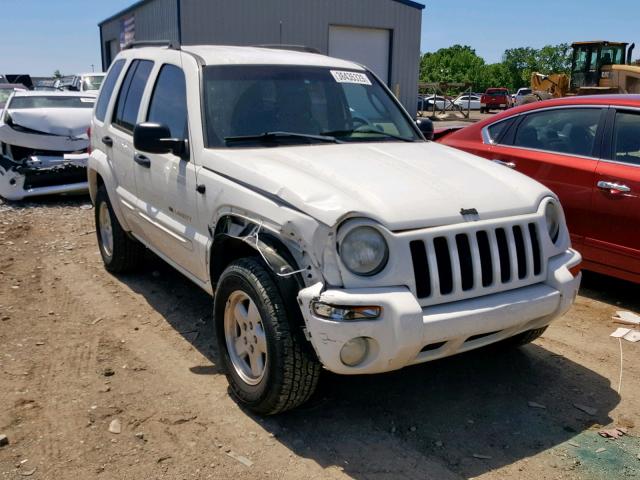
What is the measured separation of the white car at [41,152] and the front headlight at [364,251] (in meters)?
7.53

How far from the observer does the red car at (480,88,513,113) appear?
50375 mm

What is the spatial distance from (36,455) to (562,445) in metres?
2.62

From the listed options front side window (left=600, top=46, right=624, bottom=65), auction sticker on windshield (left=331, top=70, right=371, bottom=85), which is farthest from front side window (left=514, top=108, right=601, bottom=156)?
front side window (left=600, top=46, right=624, bottom=65)

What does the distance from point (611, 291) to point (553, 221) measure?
245 centimetres

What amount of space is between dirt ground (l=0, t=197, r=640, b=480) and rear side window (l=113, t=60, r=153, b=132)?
1507 millimetres

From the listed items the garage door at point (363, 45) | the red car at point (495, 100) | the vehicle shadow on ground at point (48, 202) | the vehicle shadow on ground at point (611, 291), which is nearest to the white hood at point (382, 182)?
the vehicle shadow on ground at point (611, 291)

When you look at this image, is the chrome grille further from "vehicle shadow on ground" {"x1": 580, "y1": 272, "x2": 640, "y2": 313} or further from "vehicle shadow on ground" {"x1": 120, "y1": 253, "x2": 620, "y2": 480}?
"vehicle shadow on ground" {"x1": 580, "y1": 272, "x2": 640, "y2": 313}

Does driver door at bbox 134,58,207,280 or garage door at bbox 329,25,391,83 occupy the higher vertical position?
garage door at bbox 329,25,391,83

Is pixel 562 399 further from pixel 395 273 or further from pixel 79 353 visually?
pixel 79 353

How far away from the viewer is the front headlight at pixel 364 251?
303 centimetres

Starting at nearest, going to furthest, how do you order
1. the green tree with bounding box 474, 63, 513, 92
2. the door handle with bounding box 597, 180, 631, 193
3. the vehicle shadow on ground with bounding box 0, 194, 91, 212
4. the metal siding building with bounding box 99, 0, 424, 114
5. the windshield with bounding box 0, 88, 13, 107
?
the door handle with bounding box 597, 180, 631, 193 < the vehicle shadow on ground with bounding box 0, 194, 91, 212 < the windshield with bounding box 0, 88, 13, 107 < the metal siding building with bounding box 99, 0, 424, 114 < the green tree with bounding box 474, 63, 513, 92

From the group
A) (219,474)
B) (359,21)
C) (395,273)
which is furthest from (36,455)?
(359,21)

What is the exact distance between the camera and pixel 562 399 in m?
3.82

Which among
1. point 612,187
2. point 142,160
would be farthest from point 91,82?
point 612,187
